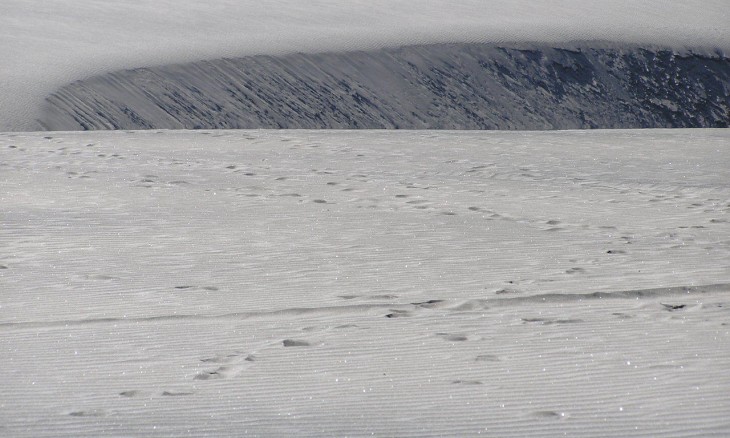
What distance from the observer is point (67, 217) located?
3.01m

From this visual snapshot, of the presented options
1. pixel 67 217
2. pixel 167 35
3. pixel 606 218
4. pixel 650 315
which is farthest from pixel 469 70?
pixel 650 315

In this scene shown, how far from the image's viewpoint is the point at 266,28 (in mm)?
6684

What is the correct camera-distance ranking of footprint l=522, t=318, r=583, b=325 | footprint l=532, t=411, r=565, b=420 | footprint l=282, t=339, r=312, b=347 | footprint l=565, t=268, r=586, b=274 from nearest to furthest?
1. footprint l=532, t=411, r=565, b=420
2. footprint l=282, t=339, r=312, b=347
3. footprint l=522, t=318, r=583, b=325
4. footprint l=565, t=268, r=586, b=274

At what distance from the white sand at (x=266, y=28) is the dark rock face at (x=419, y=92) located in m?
0.18

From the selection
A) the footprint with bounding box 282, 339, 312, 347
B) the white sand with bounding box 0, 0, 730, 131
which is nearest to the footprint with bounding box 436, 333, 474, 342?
the footprint with bounding box 282, 339, 312, 347

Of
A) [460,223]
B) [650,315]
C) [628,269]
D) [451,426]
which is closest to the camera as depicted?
[451,426]

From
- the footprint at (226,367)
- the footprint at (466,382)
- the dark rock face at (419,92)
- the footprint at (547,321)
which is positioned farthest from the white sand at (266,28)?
the footprint at (466,382)

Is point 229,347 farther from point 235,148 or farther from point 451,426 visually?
point 235,148

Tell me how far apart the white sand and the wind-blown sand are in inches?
74.6

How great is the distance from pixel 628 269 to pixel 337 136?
2.49 metres

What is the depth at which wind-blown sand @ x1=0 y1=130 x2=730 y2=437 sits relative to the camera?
1617 mm

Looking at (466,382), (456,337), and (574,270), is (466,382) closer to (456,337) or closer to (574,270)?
(456,337)

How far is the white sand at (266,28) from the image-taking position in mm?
5789

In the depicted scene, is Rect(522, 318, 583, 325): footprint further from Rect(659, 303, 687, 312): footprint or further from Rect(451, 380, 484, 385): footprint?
Rect(451, 380, 484, 385): footprint
